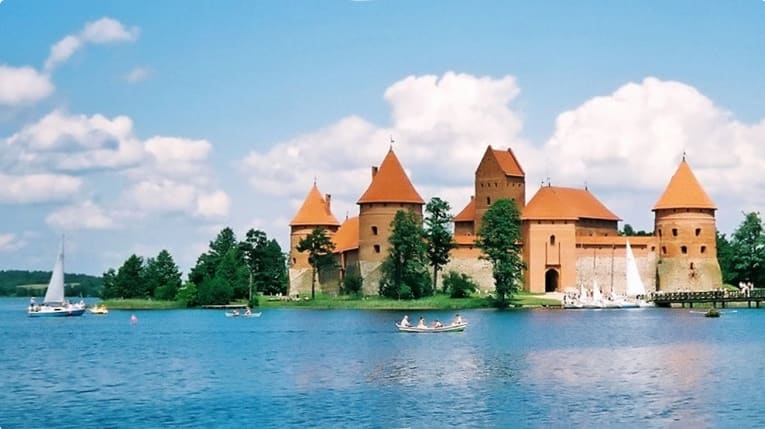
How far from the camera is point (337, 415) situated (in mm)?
21000

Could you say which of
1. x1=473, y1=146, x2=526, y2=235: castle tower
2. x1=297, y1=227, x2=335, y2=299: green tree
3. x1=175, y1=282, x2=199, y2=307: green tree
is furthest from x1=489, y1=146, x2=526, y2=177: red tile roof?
x1=175, y1=282, x2=199, y2=307: green tree

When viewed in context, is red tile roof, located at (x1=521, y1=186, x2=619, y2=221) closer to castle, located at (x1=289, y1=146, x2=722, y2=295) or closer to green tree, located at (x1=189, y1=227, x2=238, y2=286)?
castle, located at (x1=289, y1=146, x2=722, y2=295)

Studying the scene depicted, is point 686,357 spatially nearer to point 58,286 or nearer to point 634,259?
point 634,259

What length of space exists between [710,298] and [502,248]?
1047cm

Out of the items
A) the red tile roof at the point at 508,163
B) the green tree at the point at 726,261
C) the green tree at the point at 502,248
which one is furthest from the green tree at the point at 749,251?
the green tree at the point at 502,248

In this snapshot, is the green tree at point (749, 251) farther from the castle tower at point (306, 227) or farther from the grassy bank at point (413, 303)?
the castle tower at point (306, 227)

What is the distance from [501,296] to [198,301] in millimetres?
20071

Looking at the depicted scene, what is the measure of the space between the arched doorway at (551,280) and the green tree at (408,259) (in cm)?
840

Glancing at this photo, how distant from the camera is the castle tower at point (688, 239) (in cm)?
6262

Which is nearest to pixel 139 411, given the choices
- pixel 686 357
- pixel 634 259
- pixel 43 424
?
pixel 43 424

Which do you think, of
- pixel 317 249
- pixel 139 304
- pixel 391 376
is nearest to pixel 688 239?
pixel 317 249

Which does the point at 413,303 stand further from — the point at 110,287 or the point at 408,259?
the point at 110,287

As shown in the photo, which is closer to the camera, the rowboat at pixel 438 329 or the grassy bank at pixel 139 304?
the rowboat at pixel 438 329

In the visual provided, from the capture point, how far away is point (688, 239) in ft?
206
